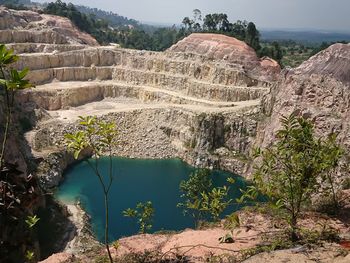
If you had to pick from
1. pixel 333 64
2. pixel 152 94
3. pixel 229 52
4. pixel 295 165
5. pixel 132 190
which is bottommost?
pixel 132 190

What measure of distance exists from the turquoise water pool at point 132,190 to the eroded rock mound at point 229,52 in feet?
54.2

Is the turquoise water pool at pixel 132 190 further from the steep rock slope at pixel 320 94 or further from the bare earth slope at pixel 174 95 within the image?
the steep rock slope at pixel 320 94

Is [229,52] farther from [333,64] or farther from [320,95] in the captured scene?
[320,95]

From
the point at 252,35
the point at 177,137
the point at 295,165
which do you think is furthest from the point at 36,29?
the point at 295,165

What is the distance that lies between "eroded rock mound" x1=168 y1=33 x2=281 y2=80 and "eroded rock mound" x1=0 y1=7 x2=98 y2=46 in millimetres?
18341

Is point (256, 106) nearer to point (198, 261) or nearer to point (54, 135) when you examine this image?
point (54, 135)

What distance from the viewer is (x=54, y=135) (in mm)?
43438

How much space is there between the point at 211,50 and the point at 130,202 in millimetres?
27922

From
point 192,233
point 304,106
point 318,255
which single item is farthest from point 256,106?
point 318,255

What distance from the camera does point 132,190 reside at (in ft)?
116

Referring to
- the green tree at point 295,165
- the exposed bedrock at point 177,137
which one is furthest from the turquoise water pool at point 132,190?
the green tree at point 295,165

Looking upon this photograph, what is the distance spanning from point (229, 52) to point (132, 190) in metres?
25.2

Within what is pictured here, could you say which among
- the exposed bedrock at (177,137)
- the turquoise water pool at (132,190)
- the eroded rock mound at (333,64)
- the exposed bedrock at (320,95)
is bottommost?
the turquoise water pool at (132,190)

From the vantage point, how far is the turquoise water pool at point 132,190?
29208mm
